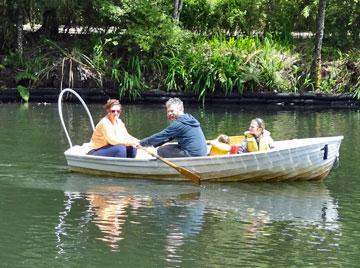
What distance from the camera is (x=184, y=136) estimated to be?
1340cm

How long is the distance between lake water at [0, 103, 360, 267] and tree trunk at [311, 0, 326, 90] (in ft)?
31.4

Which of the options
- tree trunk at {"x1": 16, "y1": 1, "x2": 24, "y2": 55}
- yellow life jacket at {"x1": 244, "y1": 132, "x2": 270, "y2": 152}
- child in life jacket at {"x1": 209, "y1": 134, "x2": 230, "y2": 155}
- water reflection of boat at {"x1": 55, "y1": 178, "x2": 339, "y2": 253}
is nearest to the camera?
water reflection of boat at {"x1": 55, "y1": 178, "x2": 339, "y2": 253}

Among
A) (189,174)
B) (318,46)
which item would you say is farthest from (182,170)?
(318,46)

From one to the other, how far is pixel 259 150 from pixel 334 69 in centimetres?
1404

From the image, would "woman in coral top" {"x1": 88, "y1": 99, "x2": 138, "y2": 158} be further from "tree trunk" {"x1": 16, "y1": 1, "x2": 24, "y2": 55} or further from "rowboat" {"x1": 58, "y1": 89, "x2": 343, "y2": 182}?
"tree trunk" {"x1": 16, "y1": 1, "x2": 24, "y2": 55}

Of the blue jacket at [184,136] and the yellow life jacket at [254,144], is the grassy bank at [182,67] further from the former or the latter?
the yellow life jacket at [254,144]

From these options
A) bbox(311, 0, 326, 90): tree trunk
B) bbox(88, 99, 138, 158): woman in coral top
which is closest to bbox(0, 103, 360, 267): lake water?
bbox(88, 99, 138, 158): woman in coral top

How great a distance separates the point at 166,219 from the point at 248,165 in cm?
255

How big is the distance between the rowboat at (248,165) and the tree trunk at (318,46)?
501 inches

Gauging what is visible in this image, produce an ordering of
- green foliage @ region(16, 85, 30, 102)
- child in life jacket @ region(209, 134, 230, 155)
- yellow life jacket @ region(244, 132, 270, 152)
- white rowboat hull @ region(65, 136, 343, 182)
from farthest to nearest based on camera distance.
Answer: green foliage @ region(16, 85, 30, 102), child in life jacket @ region(209, 134, 230, 155), yellow life jacket @ region(244, 132, 270, 152), white rowboat hull @ region(65, 136, 343, 182)

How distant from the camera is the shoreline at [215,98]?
83.6 feet

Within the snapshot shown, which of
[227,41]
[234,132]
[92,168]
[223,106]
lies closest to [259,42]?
[227,41]

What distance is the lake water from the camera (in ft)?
30.8

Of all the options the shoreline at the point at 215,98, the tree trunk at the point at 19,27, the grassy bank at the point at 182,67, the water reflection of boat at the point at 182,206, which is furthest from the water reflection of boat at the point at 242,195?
the tree trunk at the point at 19,27
